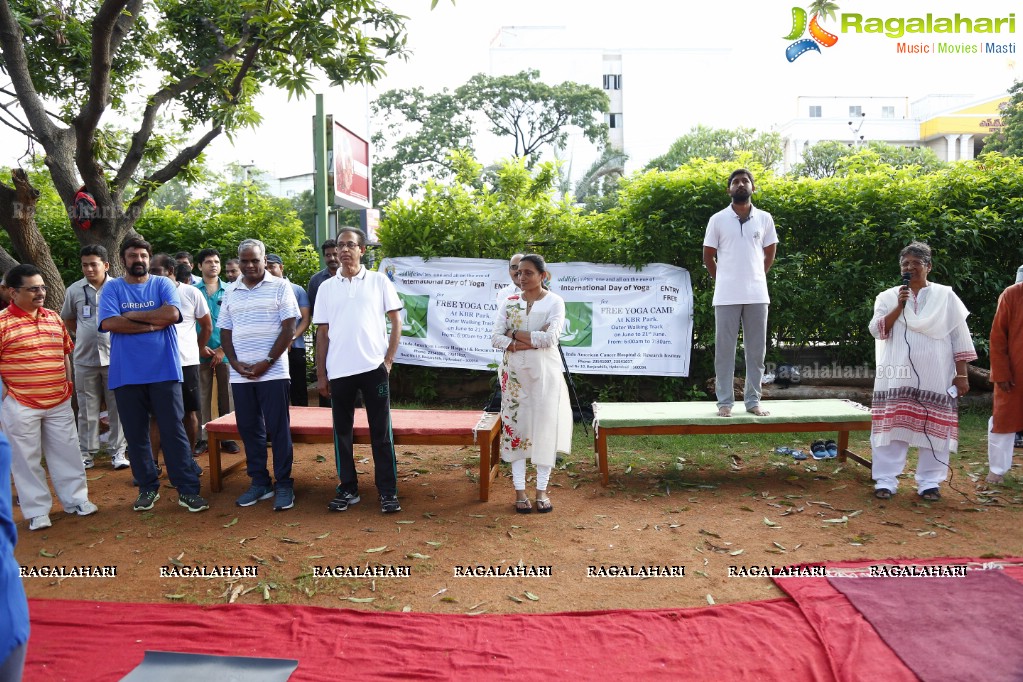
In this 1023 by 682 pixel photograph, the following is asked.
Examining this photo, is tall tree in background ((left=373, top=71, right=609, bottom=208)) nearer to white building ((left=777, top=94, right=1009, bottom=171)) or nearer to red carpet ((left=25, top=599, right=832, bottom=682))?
white building ((left=777, top=94, right=1009, bottom=171))

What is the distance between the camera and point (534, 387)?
534 centimetres

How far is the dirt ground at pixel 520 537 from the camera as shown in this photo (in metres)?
3.99

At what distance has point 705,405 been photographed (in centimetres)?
671

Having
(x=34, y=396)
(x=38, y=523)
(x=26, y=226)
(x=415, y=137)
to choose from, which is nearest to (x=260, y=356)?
(x=34, y=396)

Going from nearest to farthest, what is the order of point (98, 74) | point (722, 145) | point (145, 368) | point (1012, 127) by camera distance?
1. point (145, 368)
2. point (98, 74)
3. point (1012, 127)
4. point (722, 145)

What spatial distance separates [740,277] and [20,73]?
727cm

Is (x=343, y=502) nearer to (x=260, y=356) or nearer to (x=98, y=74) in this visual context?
(x=260, y=356)

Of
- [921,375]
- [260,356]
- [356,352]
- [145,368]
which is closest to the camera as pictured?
[356,352]

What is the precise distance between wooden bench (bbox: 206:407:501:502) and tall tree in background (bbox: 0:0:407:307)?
2.90 m

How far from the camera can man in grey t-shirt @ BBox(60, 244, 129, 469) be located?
6.38 metres

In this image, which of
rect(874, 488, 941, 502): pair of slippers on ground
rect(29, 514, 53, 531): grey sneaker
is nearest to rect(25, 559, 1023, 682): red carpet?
rect(29, 514, 53, 531): grey sneaker

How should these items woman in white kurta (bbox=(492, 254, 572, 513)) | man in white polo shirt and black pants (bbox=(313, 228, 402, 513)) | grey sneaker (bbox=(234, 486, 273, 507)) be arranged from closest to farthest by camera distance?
man in white polo shirt and black pants (bbox=(313, 228, 402, 513)) → woman in white kurta (bbox=(492, 254, 572, 513)) → grey sneaker (bbox=(234, 486, 273, 507))

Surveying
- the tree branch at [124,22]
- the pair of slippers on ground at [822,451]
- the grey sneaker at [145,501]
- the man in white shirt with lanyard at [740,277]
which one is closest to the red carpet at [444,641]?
the grey sneaker at [145,501]

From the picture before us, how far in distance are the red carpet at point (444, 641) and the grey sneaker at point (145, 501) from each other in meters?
1.62
